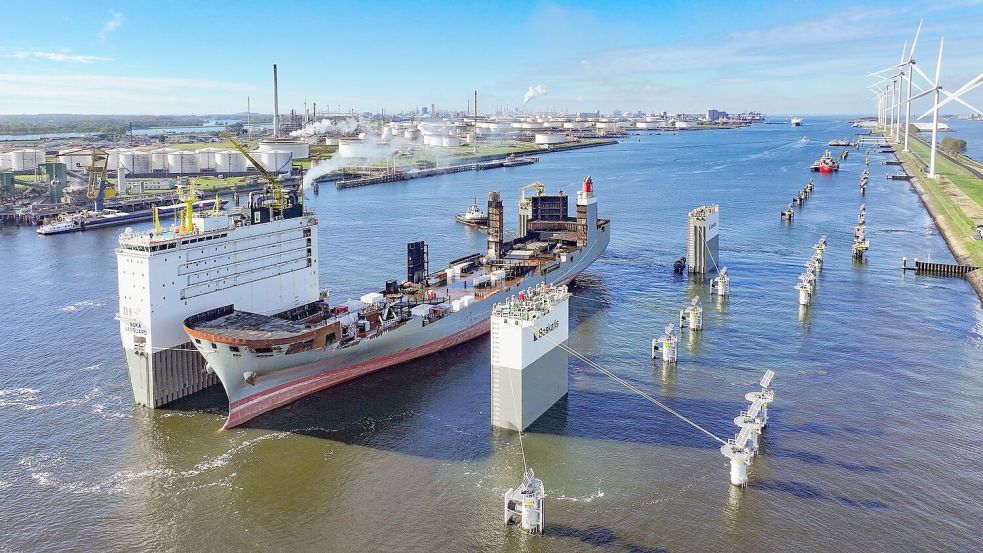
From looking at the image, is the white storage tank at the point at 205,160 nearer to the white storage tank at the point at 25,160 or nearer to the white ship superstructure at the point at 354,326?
the white storage tank at the point at 25,160

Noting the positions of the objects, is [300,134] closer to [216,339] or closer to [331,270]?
[331,270]

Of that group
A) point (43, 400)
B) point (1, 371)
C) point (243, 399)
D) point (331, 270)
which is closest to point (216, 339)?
point (243, 399)

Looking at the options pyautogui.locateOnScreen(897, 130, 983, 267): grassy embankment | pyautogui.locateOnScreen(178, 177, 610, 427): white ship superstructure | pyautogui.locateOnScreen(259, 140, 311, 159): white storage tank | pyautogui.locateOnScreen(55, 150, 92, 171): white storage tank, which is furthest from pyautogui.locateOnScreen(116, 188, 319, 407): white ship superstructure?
pyautogui.locateOnScreen(259, 140, 311, 159): white storage tank

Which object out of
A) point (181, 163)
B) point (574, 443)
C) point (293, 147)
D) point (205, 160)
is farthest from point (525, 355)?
point (293, 147)

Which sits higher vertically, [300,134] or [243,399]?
[300,134]

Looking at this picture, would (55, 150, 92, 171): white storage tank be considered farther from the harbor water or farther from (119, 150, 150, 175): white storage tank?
the harbor water

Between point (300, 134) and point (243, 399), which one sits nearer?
point (243, 399)

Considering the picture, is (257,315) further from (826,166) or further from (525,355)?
(826,166)
